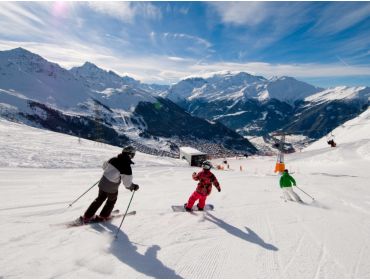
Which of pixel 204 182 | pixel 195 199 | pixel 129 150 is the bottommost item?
pixel 195 199

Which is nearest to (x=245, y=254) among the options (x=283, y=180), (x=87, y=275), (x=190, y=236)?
(x=190, y=236)

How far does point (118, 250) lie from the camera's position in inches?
235

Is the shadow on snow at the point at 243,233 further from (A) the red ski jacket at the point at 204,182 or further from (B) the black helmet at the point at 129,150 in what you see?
(B) the black helmet at the point at 129,150

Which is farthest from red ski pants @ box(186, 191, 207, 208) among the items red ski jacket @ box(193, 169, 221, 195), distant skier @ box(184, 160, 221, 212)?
red ski jacket @ box(193, 169, 221, 195)

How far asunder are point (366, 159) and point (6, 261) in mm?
38186

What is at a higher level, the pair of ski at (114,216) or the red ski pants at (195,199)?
the red ski pants at (195,199)

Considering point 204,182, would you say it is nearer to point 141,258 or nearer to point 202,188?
point 202,188

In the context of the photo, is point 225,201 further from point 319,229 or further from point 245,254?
point 245,254

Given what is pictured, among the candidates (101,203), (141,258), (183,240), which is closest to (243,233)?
(183,240)

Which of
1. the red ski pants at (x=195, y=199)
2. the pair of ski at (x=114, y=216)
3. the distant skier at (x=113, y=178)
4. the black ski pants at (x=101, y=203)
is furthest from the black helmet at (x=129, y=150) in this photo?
the red ski pants at (x=195, y=199)

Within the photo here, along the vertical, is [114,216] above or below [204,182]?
below

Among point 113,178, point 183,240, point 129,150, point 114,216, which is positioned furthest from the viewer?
point 114,216

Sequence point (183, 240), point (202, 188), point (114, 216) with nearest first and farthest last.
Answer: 1. point (183, 240)
2. point (114, 216)
3. point (202, 188)

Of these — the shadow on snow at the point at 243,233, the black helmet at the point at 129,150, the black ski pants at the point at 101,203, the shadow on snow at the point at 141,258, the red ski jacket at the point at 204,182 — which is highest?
the black helmet at the point at 129,150
